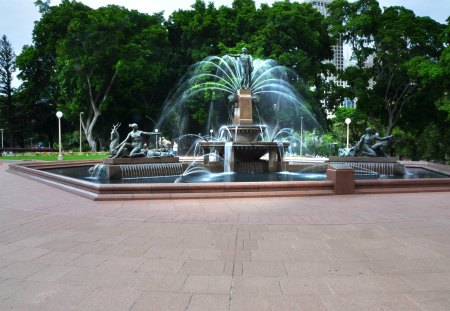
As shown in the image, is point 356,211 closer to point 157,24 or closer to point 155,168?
point 155,168

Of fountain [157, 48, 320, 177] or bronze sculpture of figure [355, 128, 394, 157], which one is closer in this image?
fountain [157, 48, 320, 177]

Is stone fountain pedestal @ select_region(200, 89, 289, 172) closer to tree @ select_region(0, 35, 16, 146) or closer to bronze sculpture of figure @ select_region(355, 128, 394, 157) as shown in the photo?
bronze sculpture of figure @ select_region(355, 128, 394, 157)

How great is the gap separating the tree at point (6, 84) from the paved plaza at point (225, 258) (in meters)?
66.1

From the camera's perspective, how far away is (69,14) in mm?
41781

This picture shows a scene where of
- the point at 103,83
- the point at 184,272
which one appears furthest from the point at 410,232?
the point at 103,83

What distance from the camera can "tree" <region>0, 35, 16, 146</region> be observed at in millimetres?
64625

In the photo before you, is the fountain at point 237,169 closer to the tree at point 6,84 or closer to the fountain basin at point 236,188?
the fountain basin at point 236,188

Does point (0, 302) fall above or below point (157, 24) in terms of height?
below

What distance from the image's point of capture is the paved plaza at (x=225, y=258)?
148 inches

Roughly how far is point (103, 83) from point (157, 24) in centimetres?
1000

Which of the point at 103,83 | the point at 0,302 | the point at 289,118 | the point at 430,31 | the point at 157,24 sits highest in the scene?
the point at 157,24

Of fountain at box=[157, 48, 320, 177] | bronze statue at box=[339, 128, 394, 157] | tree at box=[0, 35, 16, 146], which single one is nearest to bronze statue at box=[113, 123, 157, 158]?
fountain at box=[157, 48, 320, 177]

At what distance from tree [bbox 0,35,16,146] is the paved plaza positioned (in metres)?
66.1

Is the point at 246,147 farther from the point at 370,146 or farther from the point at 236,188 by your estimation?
the point at 236,188
